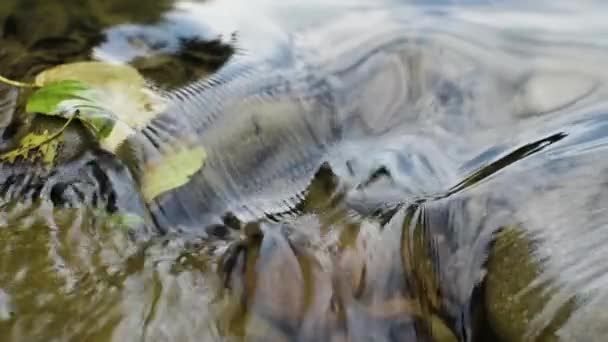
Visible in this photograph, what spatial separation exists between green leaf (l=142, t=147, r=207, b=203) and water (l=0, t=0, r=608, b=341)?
3 centimetres

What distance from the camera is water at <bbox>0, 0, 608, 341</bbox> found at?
138cm

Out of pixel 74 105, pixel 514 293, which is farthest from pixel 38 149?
pixel 514 293

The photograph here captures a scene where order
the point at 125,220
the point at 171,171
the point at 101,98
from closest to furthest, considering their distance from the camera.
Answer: the point at 125,220 < the point at 171,171 < the point at 101,98

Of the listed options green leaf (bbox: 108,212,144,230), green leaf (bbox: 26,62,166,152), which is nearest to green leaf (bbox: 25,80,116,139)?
green leaf (bbox: 26,62,166,152)

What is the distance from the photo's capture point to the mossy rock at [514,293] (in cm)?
131

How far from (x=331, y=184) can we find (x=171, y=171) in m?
0.40

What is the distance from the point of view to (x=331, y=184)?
6.08 feet

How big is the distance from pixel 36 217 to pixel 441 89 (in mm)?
1224

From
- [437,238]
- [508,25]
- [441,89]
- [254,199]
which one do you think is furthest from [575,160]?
[508,25]

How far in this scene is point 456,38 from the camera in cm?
242

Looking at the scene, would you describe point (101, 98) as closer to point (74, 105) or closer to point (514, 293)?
point (74, 105)

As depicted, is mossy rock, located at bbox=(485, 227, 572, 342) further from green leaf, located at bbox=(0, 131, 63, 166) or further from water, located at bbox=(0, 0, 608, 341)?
green leaf, located at bbox=(0, 131, 63, 166)

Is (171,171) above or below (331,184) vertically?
above

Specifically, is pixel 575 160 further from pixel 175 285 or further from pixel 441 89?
pixel 175 285
